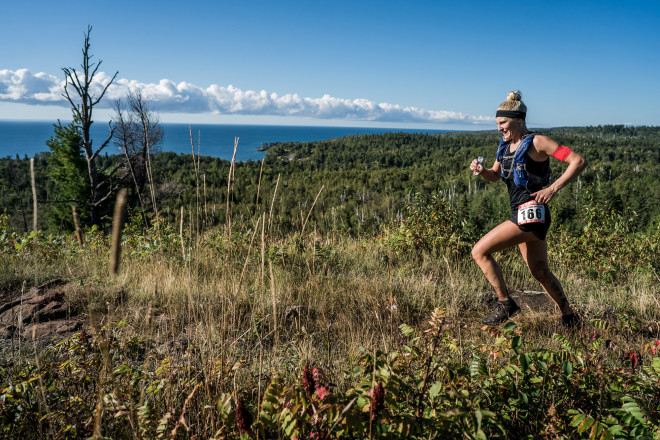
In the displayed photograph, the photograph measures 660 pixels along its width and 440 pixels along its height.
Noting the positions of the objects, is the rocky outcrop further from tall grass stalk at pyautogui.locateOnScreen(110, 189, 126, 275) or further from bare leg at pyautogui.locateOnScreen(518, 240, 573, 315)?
bare leg at pyautogui.locateOnScreen(518, 240, 573, 315)

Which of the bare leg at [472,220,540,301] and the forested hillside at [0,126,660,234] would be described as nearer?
the bare leg at [472,220,540,301]

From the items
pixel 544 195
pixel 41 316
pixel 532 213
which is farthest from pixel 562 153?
pixel 41 316

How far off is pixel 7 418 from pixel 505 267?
5.00 metres

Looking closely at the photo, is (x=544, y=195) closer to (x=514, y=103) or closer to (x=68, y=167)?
(x=514, y=103)

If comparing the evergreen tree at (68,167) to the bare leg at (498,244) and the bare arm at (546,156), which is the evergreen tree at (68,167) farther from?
the bare arm at (546,156)

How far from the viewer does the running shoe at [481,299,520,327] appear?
3.23 meters

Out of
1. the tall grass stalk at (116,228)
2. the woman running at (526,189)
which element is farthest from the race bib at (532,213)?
the tall grass stalk at (116,228)

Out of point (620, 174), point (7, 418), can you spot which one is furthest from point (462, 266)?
point (620, 174)

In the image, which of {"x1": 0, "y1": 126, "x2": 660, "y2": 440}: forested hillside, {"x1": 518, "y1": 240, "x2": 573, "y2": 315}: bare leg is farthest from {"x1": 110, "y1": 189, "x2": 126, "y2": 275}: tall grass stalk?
{"x1": 518, "y1": 240, "x2": 573, "y2": 315}: bare leg

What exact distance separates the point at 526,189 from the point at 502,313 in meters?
1.11

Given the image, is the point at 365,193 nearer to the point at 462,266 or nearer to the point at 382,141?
the point at 382,141

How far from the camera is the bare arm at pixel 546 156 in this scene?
2.66 m

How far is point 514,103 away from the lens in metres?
2.96

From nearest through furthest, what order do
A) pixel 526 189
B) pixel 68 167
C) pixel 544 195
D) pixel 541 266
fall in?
pixel 544 195 → pixel 526 189 → pixel 541 266 → pixel 68 167
